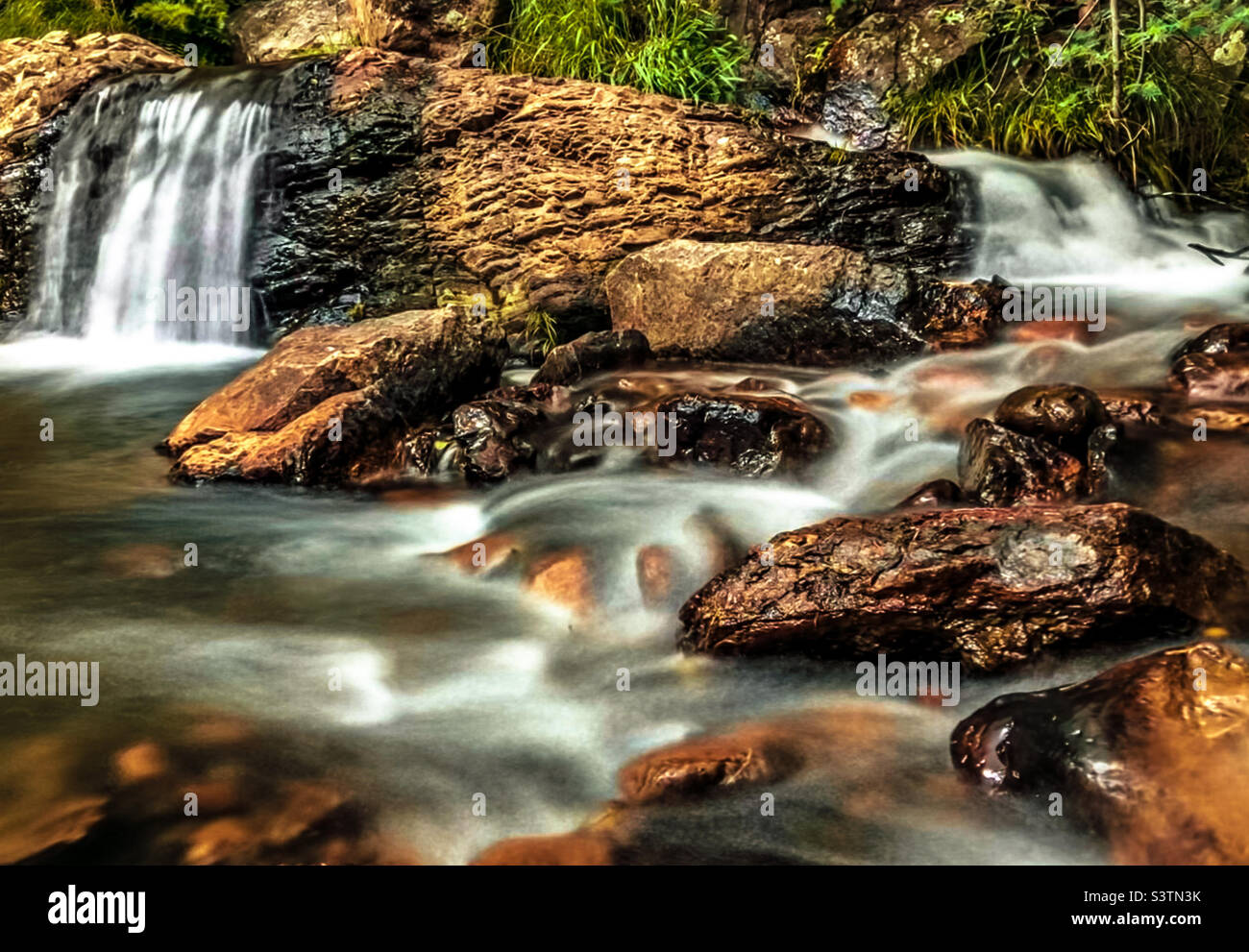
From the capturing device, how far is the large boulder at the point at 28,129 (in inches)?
397

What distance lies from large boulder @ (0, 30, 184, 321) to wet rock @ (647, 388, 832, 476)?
703 cm

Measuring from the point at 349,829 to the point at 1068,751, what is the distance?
2085 millimetres

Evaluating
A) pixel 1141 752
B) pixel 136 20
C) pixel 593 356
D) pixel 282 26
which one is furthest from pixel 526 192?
pixel 136 20

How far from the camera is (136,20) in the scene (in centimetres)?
1355

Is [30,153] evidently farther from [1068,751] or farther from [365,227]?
[1068,751]

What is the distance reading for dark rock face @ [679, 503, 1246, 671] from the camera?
12.9 feet

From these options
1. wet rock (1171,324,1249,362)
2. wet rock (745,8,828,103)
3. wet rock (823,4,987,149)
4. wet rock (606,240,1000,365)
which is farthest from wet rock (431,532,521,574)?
wet rock (745,8,828,103)

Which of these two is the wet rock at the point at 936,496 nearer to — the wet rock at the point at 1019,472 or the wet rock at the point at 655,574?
the wet rock at the point at 1019,472

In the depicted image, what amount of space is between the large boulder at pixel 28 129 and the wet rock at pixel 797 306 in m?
5.91

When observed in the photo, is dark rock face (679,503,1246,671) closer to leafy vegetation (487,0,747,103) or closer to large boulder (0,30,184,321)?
leafy vegetation (487,0,747,103)

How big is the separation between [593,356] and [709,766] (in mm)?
4421

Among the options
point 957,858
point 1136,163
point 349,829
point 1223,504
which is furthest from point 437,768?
point 1136,163

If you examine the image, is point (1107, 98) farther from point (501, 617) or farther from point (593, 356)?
point (501, 617)

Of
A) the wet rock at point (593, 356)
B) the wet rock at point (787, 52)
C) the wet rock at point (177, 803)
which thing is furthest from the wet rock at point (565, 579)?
the wet rock at point (787, 52)
